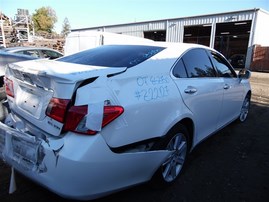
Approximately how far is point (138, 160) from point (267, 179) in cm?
188

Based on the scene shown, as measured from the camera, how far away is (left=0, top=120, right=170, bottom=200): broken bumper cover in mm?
1809

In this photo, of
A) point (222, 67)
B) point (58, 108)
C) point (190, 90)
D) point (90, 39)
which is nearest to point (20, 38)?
point (90, 39)

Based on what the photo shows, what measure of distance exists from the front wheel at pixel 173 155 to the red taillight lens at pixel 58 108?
989mm

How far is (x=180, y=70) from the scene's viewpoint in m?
2.77

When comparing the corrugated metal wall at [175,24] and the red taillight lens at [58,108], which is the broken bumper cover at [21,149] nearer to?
the red taillight lens at [58,108]

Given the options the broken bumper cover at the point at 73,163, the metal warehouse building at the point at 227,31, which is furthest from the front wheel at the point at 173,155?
the metal warehouse building at the point at 227,31

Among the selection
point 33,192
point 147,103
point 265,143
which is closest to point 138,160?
point 147,103

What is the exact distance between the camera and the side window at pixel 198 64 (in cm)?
296

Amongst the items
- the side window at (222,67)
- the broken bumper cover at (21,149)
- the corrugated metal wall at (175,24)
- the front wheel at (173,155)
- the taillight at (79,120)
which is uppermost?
the corrugated metal wall at (175,24)

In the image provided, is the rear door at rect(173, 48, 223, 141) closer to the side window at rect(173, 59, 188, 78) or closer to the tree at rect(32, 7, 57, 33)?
the side window at rect(173, 59, 188, 78)

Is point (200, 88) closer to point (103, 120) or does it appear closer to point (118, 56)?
point (118, 56)

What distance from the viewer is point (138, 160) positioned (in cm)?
216

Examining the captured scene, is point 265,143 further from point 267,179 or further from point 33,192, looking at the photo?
point 33,192

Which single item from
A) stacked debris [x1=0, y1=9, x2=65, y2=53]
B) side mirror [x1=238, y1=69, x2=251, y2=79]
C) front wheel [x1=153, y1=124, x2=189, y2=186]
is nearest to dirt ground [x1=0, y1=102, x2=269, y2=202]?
front wheel [x1=153, y1=124, x2=189, y2=186]
